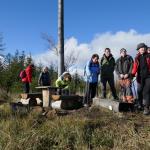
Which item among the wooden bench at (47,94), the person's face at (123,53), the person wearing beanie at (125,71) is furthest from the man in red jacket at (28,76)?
the person's face at (123,53)

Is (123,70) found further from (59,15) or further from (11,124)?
(11,124)

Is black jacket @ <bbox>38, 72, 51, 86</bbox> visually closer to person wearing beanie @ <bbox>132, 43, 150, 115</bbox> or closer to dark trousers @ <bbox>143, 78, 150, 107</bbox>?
person wearing beanie @ <bbox>132, 43, 150, 115</bbox>

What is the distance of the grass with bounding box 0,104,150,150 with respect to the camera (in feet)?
31.0

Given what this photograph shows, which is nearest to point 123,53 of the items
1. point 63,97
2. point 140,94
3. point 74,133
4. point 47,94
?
point 140,94

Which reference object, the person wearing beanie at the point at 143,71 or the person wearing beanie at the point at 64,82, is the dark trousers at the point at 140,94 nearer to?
the person wearing beanie at the point at 143,71

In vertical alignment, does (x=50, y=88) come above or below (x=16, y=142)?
above

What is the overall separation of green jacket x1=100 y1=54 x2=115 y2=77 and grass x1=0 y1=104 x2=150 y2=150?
345cm

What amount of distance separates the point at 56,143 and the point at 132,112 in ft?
10.9

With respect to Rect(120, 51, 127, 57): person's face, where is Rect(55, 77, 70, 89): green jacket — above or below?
below

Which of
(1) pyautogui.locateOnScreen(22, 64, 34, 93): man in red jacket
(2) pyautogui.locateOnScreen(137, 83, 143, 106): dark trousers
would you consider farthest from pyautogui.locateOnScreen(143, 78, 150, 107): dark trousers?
(1) pyautogui.locateOnScreen(22, 64, 34, 93): man in red jacket

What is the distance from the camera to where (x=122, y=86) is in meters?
14.0

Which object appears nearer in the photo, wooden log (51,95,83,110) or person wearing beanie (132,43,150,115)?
person wearing beanie (132,43,150,115)

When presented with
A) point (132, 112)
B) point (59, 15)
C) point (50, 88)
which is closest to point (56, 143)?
point (132, 112)

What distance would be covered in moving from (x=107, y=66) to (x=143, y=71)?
8.61 ft
